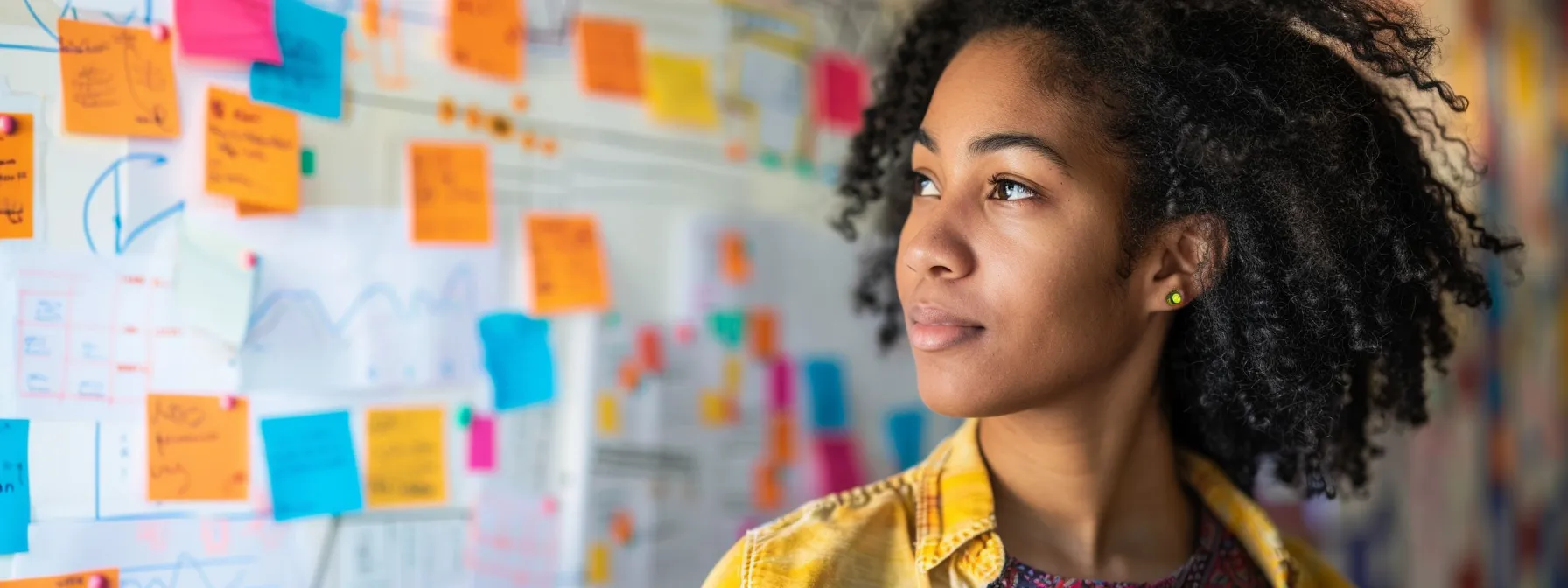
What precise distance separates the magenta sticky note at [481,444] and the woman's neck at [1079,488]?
Result: 20.4 inches

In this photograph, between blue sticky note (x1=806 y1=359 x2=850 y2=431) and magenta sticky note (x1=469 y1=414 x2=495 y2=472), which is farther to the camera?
blue sticky note (x1=806 y1=359 x2=850 y2=431)

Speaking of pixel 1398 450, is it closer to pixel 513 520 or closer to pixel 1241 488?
pixel 1241 488

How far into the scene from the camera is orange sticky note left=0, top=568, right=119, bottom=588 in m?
0.87

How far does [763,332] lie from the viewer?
4.76ft

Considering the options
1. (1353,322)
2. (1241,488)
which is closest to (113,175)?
(1353,322)

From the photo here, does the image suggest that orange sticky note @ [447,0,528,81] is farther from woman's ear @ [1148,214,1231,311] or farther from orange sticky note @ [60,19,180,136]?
woman's ear @ [1148,214,1231,311]

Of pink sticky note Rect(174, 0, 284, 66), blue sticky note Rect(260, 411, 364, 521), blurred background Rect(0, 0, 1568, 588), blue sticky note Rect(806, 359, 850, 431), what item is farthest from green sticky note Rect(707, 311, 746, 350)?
pink sticky note Rect(174, 0, 284, 66)

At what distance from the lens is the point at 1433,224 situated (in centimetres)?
113

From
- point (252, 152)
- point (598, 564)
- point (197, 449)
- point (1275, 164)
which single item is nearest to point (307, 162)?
point (252, 152)

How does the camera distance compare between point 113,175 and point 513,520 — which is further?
point 513,520

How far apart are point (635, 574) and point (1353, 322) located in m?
0.82

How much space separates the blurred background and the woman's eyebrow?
481 millimetres

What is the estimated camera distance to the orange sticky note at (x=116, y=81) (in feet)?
2.92

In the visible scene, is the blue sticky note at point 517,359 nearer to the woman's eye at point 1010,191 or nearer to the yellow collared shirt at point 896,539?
the yellow collared shirt at point 896,539
